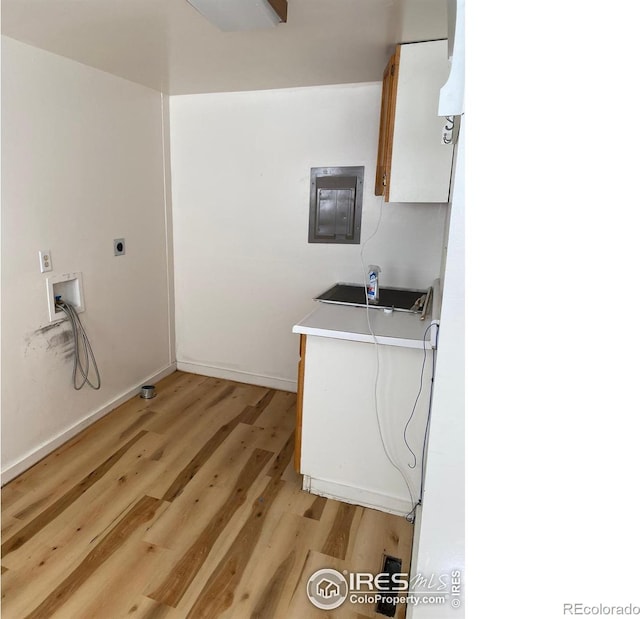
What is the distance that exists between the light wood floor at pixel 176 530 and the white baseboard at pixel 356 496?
42 mm

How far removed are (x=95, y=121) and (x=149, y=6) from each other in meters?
1.00

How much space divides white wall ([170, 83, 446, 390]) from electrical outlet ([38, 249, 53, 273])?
109 cm

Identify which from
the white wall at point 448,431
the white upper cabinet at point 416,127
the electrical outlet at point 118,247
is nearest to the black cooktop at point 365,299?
the white upper cabinet at point 416,127

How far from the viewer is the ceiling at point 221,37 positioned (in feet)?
5.01

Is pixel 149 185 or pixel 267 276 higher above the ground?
pixel 149 185

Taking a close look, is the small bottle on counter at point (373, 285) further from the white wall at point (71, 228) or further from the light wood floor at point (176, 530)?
the white wall at point (71, 228)

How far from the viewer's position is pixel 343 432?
1851 mm

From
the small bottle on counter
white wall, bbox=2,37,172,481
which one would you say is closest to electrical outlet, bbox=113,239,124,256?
white wall, bbox=2,37,172,481

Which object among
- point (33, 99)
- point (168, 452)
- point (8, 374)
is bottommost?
point (168, 452)

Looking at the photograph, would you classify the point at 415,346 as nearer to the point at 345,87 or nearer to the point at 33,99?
the point at 345,87

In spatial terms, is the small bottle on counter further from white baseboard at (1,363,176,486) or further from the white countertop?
white baseboard at (1,363,176,486)
